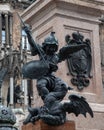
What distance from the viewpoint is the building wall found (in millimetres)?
9125

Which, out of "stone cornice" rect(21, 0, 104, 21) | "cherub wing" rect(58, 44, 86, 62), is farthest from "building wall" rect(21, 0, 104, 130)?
"cherub wing" rect(58, 44, 86, 62)

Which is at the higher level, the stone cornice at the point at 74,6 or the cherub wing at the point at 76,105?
the stone cornice at the point at 74,6

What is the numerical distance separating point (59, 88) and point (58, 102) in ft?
0.68

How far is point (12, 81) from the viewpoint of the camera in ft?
122

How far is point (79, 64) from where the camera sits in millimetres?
9359

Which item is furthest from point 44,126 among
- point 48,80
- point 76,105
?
point 48,80

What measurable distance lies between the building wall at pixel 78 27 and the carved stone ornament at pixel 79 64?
0.29ft

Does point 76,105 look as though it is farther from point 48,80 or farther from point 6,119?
point 6,119

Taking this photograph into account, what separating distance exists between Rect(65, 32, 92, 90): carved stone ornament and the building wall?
0.29 feet

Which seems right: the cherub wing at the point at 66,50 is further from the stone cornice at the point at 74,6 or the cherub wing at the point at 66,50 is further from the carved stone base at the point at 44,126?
the stone cornice at the point at 74,6

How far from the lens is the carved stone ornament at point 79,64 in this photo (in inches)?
364

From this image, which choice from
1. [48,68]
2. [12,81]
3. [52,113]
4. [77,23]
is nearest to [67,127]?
[52,113]

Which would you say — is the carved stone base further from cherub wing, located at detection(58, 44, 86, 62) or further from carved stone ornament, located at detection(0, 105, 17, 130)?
carved stone ornament, located at detection(0, 105, 17, 130)

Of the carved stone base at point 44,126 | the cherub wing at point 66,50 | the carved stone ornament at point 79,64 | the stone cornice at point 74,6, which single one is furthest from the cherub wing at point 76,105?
the stone cornice at point 74,6
